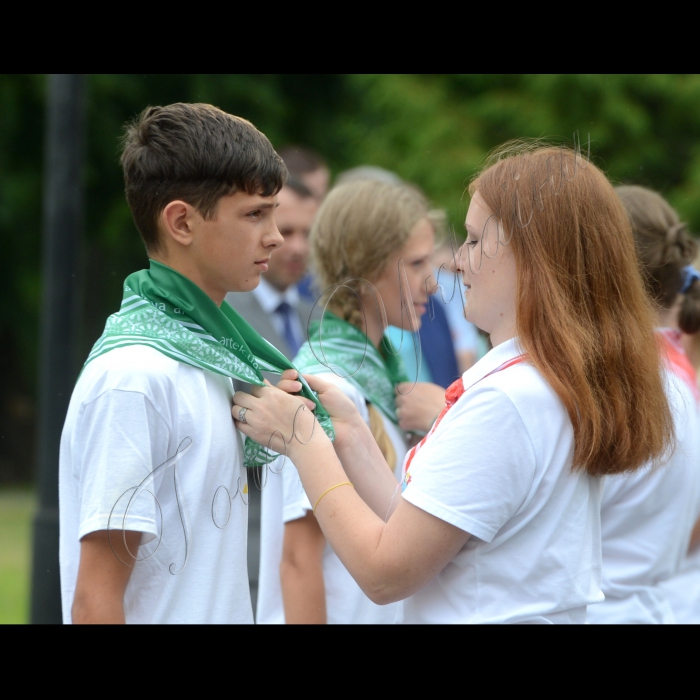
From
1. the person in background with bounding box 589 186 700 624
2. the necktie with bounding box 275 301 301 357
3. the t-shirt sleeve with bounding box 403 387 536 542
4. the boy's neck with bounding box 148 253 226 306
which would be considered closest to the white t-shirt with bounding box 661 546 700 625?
the person in background with bounding box 589 186 700 624

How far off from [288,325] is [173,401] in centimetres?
198

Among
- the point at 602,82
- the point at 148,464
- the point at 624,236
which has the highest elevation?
the point at 602,82

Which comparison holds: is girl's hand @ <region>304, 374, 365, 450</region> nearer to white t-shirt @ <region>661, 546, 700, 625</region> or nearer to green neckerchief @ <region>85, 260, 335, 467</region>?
green neckerchief @ <region>85, 260, 335, 467</region>

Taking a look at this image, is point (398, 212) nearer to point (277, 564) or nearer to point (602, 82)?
point (277, 564)

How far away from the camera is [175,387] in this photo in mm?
1671

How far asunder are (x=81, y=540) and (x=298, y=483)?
0.69 meters

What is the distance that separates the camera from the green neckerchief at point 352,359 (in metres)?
2.33

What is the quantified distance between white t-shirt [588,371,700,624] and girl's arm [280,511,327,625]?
28.4 inches

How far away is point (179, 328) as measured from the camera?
171 centimetres

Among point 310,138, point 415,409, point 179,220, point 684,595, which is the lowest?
point 684,595

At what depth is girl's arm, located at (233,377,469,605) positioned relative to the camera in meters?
1.57

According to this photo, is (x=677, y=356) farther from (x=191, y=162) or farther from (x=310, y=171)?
(x=310, y=171)

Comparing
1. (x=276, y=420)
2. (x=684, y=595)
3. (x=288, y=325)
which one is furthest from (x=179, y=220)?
(x=288, y=325)
